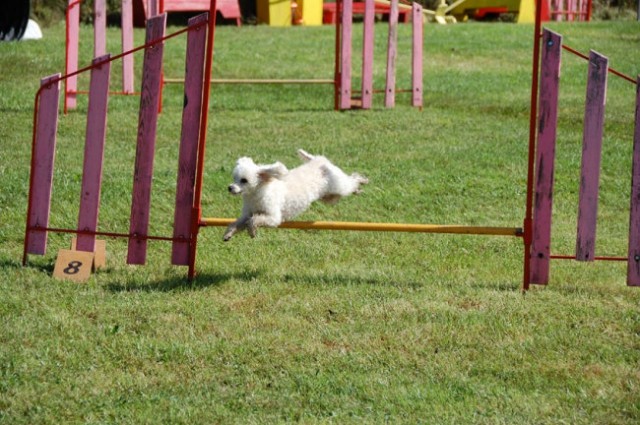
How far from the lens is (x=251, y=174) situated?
267 inches

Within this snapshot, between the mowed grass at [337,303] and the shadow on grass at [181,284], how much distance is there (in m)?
0.02

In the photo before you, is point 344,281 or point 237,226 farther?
point 344,281

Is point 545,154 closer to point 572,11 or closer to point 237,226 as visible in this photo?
point 237,226

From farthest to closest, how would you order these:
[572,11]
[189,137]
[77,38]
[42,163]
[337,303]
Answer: [572,11] → [77,38] → [42,163] → [189,137] → [337,303]

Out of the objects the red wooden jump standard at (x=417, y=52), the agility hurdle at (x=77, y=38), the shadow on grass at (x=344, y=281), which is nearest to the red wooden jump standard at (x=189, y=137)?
the shadow on grass at (x=344, y=281)

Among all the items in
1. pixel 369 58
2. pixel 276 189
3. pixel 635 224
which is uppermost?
pixel 369 58

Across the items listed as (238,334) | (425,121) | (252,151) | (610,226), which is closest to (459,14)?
(425,121)

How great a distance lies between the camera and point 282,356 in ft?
18.5

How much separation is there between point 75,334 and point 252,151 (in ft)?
18.8

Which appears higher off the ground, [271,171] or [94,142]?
[94,142]

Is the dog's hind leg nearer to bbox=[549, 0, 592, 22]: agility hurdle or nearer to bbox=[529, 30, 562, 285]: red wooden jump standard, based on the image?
bbox=[529, 30, 562, 285]: red wooden jump standard

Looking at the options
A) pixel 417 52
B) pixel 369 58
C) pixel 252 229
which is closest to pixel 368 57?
pixel 369 58

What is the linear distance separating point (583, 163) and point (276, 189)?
1800mm

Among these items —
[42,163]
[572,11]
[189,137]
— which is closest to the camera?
[189,137]
